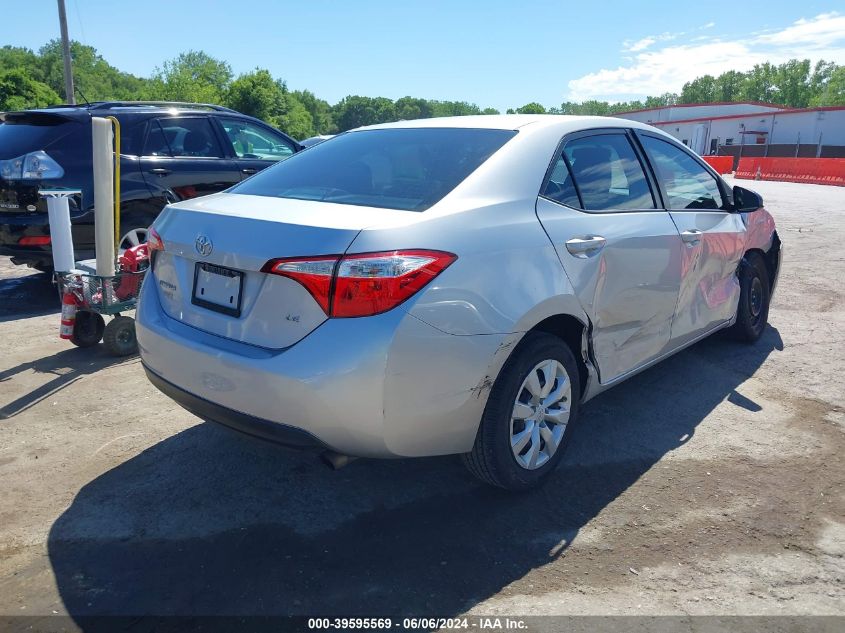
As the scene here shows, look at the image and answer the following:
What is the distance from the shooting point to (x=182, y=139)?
7.07 m

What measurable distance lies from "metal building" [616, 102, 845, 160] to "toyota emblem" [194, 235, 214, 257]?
149 feet

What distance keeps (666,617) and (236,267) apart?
6.70 ft

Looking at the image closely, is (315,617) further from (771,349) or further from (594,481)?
(771,349)

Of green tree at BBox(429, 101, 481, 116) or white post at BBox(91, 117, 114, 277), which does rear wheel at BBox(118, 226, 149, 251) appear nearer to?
white post at BBox(91, 117, 114, 277)

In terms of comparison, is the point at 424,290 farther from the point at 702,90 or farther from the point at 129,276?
the point at 702,90

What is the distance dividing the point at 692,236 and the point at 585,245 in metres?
1.28

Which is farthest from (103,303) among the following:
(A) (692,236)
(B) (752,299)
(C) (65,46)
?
(C) (65,46)

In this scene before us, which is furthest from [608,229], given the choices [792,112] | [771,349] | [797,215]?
[792,112]

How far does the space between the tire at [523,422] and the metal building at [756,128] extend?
44.6 m

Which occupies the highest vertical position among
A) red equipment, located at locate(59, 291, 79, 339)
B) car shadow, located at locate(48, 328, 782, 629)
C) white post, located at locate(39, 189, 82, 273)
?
white post, located at locate(39, 189, 82, 273)

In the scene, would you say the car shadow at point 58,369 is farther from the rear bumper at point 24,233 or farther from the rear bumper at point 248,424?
the rear bumper at point 248,424

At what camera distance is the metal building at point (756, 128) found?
47281 mm

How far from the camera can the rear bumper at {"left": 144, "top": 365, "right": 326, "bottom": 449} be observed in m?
2.51

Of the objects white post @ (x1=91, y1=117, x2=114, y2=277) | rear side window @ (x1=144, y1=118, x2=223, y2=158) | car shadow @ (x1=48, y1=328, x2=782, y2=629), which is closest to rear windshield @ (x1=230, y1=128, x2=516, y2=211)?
car shadow @ (x1=48, y1=328, x2=782, y2=629)
